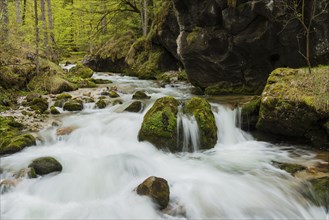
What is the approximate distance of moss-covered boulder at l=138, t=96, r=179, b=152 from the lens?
25.9 feet

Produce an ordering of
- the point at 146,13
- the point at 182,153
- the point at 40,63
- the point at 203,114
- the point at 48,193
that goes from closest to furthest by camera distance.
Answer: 1. the point at 48,193
2. the point at 182,153
3. the point at 203,114
4. the point at 40,63
5. the point at 146,13

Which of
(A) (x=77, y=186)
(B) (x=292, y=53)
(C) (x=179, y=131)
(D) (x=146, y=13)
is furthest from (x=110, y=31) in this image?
(A) (x=77, y=186)

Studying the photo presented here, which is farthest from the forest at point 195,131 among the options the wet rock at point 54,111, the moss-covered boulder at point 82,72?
the moss-covered boulder at point 82,72

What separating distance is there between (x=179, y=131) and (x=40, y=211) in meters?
3.97

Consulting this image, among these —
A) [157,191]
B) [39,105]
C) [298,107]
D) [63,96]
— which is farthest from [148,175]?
[63,96]

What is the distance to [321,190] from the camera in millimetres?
5516

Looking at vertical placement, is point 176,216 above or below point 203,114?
below

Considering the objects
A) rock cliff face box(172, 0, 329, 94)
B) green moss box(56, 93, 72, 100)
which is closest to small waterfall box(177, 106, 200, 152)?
rock cliff face box(172, 0, 329, 94)

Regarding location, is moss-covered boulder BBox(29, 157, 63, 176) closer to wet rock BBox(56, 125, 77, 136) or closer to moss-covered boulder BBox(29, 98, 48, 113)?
wet rock BBox(56, 125, 77, 136)

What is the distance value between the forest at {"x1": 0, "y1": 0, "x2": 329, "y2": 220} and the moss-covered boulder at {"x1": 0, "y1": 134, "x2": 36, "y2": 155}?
1.2 inches

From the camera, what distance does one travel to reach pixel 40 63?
14492mm

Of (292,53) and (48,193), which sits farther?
(292,53)

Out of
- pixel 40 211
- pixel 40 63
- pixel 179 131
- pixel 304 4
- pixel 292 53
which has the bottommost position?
pixel 40 211

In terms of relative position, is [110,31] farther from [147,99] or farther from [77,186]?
[77,186]
